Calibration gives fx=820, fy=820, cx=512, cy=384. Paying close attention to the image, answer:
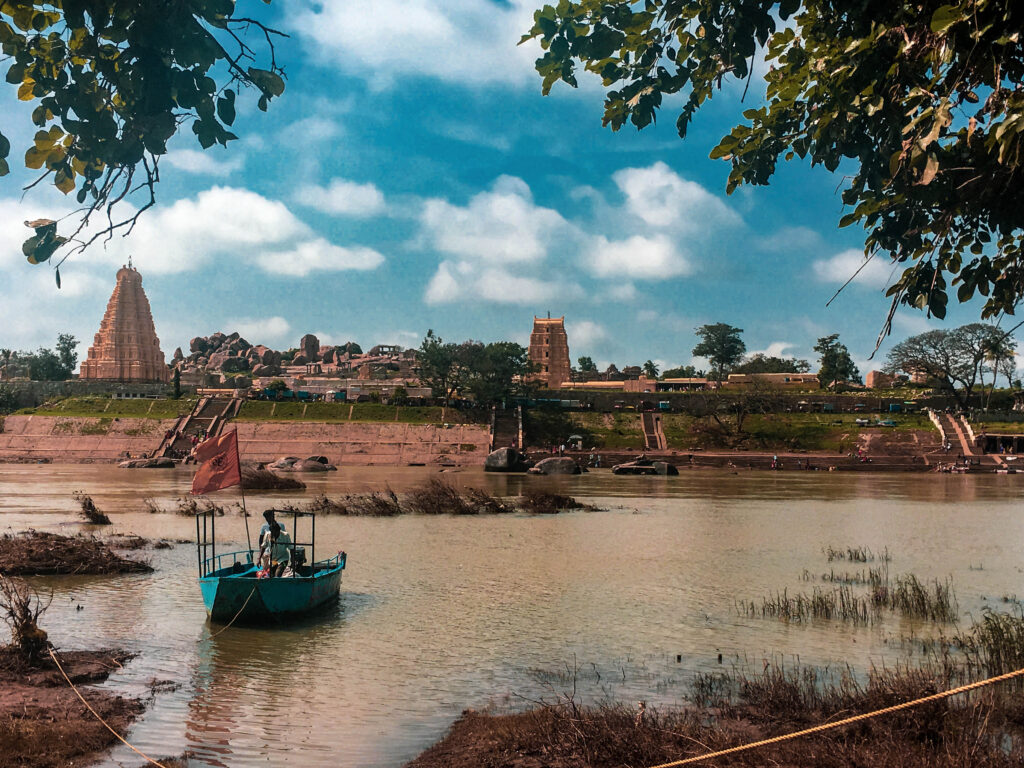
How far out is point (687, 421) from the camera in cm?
8569

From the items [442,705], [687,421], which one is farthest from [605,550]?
[687,421]

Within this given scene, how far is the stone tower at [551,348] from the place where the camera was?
136 m

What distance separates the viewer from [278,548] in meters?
15.2

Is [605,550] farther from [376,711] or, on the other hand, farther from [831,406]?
[831,406]

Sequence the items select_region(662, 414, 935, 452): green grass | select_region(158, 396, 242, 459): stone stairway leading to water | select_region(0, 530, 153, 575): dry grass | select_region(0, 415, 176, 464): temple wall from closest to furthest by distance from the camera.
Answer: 1. select_region(0, 530, 153, 575): dry grass
2. select_region(0, 415, 176, 464): temple wall
3. select_region(158, 396, 242, 459): stone stairway leading to water
4. select_region(662, 414, 935, 452): green grass

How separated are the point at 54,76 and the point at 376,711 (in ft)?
24.7

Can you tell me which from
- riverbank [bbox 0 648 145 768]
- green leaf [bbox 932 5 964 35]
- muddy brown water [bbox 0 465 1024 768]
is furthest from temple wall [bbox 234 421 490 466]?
green leaf [bbox 932 5 964 35]

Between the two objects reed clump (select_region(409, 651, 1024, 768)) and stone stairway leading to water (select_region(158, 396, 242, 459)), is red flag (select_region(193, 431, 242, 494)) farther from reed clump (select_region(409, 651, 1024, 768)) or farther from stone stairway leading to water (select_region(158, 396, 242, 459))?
stone stairway leading to water (select_region(158, 396, 242, 459))

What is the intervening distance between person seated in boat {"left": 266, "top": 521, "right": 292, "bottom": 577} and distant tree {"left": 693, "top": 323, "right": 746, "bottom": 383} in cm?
11936

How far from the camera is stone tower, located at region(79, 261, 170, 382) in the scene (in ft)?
345

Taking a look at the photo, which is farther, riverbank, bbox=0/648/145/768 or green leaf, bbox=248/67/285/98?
riverbank, bbox=0/648/145/768

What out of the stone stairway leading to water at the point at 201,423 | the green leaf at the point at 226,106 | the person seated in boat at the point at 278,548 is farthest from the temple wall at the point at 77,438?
the green leaf at the point at 226,106

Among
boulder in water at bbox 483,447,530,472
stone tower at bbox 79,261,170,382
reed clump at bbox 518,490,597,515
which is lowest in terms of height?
reed clump at bbox 518,490,597,515

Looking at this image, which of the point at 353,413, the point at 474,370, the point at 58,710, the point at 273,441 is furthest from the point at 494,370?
the point at 58,710
